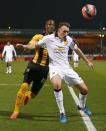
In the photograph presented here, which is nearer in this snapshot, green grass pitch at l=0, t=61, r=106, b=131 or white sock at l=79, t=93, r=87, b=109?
green grass pitch at l=0, t=61, r=106, b=131

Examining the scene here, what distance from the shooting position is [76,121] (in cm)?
1130

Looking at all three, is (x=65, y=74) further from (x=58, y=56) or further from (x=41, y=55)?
(x=41, y=55)

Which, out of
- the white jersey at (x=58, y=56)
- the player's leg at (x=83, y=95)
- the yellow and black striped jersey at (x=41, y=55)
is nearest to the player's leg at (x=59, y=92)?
the white jersey at (x=58, y=56)

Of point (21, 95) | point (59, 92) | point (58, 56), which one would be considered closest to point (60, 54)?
point (58, 56)

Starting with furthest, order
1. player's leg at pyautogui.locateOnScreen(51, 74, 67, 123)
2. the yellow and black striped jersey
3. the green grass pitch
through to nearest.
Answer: the yellow and black striped jersey
player's leg at pyautogui.locateOnScreen(51, 74, 67, 123)
the green grass pitch

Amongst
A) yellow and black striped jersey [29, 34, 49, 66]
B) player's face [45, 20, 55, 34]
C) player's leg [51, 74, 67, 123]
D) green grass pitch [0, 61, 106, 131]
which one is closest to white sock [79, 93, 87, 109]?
green grass pitch [0, 61, 106, 131]

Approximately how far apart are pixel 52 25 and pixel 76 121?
228 cm

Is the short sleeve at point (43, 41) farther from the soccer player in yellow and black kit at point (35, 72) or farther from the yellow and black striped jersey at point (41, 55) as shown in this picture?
the yellow and black striped jersey at point (41, 55)

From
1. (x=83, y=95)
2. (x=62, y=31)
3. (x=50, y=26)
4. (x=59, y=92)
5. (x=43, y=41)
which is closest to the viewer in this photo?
(x=59, y=92)

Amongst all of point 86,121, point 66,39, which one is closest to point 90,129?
point 86,121

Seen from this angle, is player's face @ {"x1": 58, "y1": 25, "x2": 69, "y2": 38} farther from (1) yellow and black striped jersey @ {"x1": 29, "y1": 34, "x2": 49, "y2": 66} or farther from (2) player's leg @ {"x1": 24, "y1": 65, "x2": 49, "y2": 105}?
(2) player's leg @ {"x1": 24, "y1": 65, "x2": 49, "y2": 105}

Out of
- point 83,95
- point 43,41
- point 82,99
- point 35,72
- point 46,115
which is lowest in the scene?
point 46,115

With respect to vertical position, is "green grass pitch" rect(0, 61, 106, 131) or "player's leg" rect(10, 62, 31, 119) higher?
"player's leg" rect(10, 62, 31, 119)

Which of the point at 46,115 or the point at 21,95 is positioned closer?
the point at 21,95
